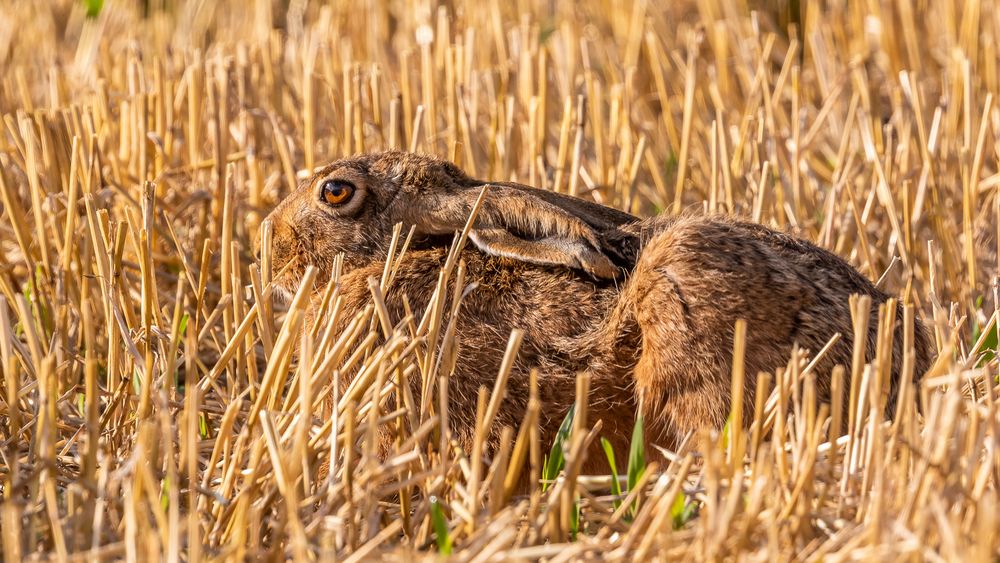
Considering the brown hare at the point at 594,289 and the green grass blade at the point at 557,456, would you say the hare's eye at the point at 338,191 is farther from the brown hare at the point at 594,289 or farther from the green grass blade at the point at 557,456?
the green grass blade at the point at 557,456

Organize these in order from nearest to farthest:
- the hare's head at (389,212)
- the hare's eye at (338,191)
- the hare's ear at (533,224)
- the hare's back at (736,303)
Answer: the hare's back at (736,303) < the hare's ear at (533,224) < the hare's head at (389,212) < the hare's eye at (338,191)

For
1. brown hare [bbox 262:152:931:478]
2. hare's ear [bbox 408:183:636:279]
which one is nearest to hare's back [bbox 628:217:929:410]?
brown hare [bbox 262:152:931:478]

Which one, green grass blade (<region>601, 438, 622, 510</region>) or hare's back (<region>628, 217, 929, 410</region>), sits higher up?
hare's back (<region>628, 217, 929, 410</region>)

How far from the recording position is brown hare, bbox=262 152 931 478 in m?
3.03

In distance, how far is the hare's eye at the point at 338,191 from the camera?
360 cm

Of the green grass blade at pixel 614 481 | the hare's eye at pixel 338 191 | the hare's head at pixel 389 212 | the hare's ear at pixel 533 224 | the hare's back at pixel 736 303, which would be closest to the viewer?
the green grass blade at pixel 614 481

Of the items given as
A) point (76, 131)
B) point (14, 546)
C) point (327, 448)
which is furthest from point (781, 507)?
point (76, 131)

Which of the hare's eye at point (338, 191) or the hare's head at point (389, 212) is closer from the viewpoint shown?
the hare's head at point (389, 212)

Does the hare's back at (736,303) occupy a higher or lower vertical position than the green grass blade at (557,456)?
higher

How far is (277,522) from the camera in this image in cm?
263

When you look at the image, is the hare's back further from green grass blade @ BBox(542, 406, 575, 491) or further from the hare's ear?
green grass blade @ BBox(542, 406, 575, 491)

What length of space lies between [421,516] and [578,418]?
49cm

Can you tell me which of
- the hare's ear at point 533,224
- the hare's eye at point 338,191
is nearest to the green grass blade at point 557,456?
the hare's ear at point 533,224

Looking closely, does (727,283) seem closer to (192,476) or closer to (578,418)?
(578,418)
